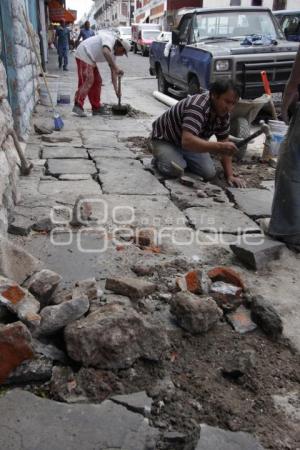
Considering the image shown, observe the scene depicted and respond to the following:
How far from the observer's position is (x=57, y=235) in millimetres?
3398

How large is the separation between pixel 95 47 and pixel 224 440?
704cm

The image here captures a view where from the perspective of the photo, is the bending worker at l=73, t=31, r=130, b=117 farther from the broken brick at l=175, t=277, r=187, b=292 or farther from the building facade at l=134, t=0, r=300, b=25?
the building facade at l=134, t=0, r=300, b=25

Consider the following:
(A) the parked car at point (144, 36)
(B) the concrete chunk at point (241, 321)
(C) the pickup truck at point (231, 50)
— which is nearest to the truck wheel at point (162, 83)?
(C) the pickup truck at point (231, 50)

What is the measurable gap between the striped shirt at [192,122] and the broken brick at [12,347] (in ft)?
9.04

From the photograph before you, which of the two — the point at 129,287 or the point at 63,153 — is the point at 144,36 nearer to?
the point at 63,153

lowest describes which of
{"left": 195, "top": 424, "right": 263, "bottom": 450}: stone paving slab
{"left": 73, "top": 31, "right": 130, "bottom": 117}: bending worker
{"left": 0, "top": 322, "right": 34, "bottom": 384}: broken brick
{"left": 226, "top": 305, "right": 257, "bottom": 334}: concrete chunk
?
{"left": 226, "top": 305, "right": 257, "bottom": 334}: concrete chunk

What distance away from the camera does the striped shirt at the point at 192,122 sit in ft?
13.6

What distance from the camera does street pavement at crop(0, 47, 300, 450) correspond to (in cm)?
282

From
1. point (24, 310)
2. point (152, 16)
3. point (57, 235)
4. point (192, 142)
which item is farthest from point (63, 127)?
point (152, 16)

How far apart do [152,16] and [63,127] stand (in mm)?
44449

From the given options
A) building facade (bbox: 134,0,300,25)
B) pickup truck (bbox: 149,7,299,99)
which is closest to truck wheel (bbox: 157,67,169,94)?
pickup truck (bbox: 149,7,299,99)

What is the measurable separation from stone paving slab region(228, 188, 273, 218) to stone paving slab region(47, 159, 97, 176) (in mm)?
1597

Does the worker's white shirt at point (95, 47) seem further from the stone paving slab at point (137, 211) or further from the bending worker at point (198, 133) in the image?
the stone paving slab at point (137, 211)

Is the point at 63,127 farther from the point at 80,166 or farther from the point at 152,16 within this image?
the point at 152,16
